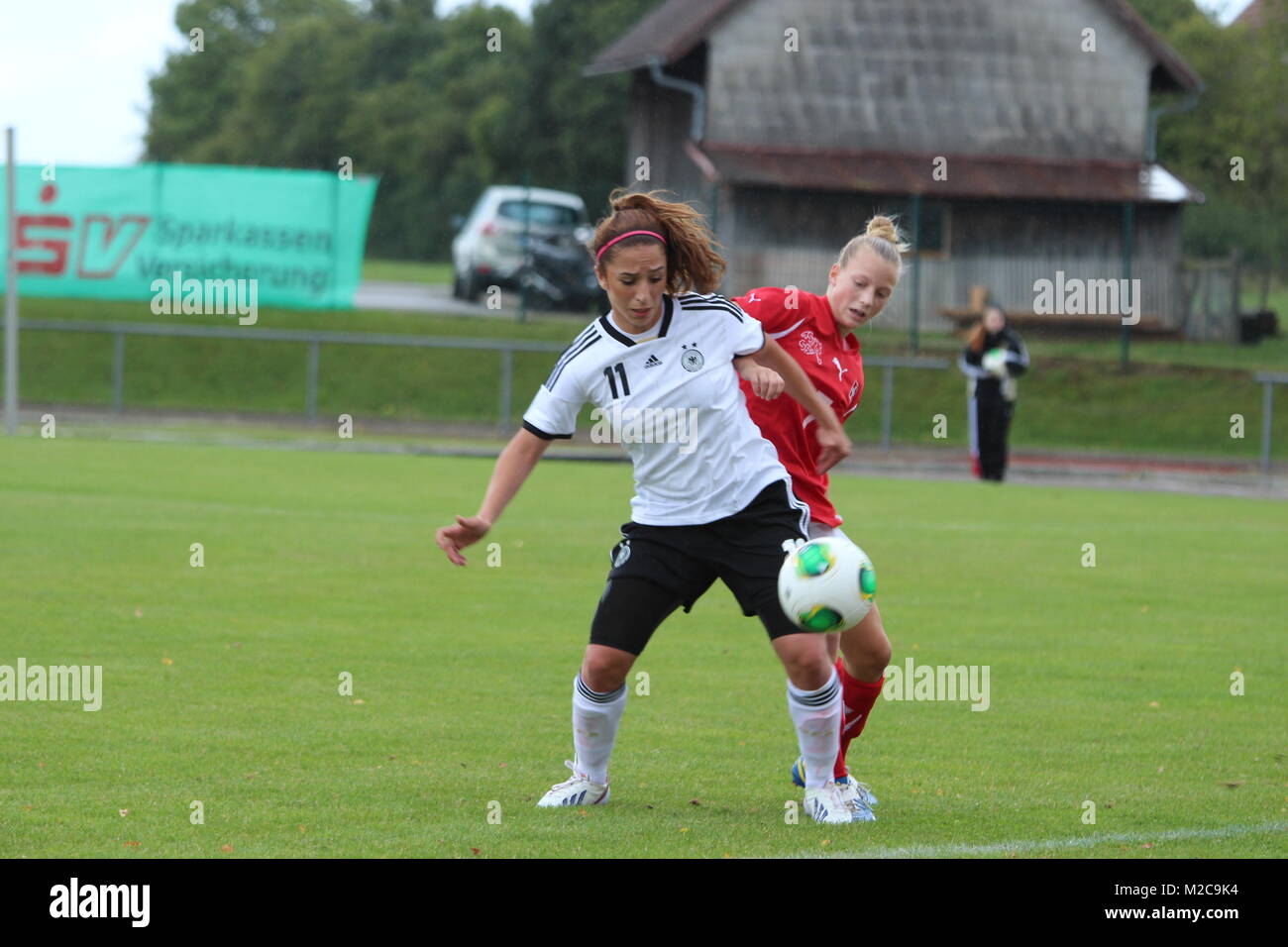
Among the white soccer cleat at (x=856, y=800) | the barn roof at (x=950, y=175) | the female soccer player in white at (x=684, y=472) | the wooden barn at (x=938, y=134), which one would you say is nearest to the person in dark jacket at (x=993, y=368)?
the wooden barn at (x=938, y=134)

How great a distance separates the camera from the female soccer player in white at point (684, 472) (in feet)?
20.2

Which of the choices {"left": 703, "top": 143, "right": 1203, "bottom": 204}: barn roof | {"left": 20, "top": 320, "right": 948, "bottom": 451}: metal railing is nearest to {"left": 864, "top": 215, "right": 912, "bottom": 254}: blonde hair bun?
{"left": 20, "top": 320, "right": 948, "bottom": 451}: metal railing

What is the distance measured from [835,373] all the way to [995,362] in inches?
575

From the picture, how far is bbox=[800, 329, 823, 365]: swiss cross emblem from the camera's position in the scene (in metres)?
6.79

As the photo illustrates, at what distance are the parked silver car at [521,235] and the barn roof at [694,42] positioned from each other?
5.05m

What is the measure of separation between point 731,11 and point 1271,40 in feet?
36.6

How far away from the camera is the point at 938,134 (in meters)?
37.3

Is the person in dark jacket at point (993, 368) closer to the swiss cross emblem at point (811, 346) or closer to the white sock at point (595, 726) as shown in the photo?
the swiss cross emblem at point (811, 346)

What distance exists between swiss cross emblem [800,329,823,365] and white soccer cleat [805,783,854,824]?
61.9 inches

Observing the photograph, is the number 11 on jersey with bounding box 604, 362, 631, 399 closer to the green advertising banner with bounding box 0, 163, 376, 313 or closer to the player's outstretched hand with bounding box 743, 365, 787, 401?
the player's outstretched hand with bounding box 743, 365, 787, 401

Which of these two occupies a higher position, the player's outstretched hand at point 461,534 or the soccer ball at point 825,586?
the player's outstretched hand at point 461,534

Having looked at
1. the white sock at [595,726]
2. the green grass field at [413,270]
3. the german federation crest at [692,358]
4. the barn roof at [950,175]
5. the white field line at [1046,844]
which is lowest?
the white field line at [1046,844]
